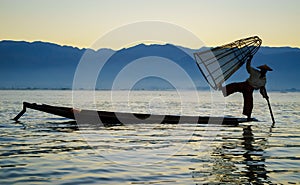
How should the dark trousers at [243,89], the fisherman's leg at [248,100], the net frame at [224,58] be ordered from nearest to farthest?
the net frame at [224,58] < the dark trousers at [243,89] < the fisherman's leg at [248,100]

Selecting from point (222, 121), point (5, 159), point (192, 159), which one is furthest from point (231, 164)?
point (222, 121)

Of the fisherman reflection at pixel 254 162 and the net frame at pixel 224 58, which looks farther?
the net frame at pixel 224 58

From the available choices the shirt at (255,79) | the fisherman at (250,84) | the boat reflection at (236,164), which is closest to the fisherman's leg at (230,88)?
the fisherman at (250,84)

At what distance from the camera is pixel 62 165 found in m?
12.8

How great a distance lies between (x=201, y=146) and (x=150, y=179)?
692 cm

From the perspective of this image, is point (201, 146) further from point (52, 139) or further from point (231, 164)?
point (52, 139)

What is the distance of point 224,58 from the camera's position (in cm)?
2420

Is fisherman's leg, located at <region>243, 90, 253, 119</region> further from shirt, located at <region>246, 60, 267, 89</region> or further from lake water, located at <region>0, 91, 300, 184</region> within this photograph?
lake water, located at <region>0, 91, 300, 184</region>

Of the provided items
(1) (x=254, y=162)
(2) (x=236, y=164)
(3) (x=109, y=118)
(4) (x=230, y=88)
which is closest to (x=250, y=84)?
(4) (x=230, y=88)


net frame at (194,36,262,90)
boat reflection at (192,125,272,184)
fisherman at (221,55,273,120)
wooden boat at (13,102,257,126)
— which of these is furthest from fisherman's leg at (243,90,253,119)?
boat reflection at (192,125,272,184)

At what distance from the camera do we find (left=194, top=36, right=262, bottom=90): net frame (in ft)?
77.8

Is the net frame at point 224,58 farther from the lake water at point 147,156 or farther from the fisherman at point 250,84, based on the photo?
the lake water at point 147,156

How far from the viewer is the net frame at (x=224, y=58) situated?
2372 cm

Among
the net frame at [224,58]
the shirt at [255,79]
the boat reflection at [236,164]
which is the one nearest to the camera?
the boat reflection at [236,164]
